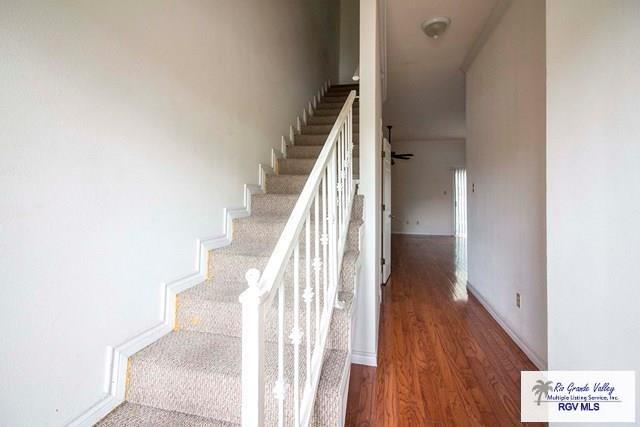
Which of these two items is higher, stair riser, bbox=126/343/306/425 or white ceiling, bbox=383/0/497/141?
white ceiling, bbox=383/0/497/141

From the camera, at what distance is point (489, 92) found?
9.68 ft

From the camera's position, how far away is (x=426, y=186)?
28.3 feet

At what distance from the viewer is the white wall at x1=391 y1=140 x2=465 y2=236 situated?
845 centimetres

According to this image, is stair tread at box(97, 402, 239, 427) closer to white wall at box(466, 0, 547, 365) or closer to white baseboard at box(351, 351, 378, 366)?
white baseboard at box(351, 351, 378, 366)

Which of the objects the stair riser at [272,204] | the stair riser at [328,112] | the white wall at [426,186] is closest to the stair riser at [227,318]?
the stair riser at [272,204]

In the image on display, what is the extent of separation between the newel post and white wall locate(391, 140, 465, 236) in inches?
337

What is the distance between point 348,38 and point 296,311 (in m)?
6.42

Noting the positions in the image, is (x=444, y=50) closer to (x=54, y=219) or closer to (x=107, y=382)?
(x=54, y=219)

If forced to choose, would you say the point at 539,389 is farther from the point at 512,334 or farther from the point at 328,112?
the point at 328,112

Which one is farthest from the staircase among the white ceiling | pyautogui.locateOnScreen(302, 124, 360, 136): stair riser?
the white ceiling

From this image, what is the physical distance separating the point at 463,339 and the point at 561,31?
229 centimetres

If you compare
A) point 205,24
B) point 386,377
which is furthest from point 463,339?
point 205,24

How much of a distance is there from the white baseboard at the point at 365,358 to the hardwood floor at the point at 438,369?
0.13 feet

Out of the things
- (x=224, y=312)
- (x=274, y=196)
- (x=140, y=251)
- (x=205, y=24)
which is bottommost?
(x=224, y=312)
